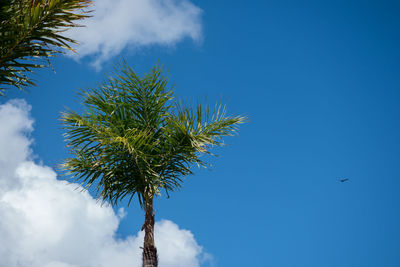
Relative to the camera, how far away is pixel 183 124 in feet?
24.8

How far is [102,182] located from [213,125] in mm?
2752

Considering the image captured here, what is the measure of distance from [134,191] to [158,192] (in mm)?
668

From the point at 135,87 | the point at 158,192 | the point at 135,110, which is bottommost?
the point at 158,192

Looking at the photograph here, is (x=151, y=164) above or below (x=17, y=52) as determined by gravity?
above

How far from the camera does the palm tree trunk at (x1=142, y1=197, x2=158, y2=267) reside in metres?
7.08

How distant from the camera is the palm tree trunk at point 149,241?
708 centimetres

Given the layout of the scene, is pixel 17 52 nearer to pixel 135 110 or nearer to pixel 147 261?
pixel 135 110

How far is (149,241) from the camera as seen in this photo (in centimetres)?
727

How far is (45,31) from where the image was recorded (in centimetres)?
520

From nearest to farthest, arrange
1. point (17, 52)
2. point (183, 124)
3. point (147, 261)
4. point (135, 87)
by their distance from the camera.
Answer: point (17, 52) → point (147, 261) → point (183, 124) → point (135, 87)

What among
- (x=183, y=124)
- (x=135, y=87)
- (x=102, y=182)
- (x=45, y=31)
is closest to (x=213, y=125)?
(x=183, y=124)

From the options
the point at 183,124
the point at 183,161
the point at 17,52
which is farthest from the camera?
the point at 183,161

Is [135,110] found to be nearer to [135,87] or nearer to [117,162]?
[135,87]

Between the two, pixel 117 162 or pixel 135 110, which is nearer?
pixel 117 162
